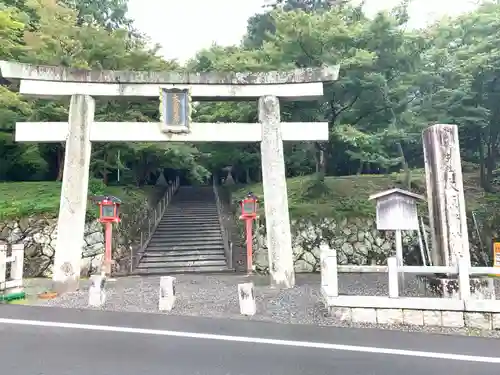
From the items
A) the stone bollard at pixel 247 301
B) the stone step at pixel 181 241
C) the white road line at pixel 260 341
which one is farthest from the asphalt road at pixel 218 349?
the stone step at pixel 181 241

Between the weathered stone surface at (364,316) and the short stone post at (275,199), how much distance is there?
330cm

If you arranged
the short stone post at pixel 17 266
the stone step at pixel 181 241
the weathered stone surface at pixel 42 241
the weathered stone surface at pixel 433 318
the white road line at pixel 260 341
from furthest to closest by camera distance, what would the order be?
the stone step at pixel 181 241 → the weathered stone surface at pixel 42 241 → the short stone post at pixel 17 266 → the weathered stone surface at pixel 433 318 → the white road line at pixel 260 341

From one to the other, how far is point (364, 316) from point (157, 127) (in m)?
6.80

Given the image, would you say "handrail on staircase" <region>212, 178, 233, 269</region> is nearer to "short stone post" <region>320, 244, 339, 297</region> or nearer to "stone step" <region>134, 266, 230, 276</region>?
"stone step" <region>134, 266, 230, 276</region>

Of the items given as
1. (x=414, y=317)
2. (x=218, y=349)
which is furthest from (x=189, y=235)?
(x=218, y=349)

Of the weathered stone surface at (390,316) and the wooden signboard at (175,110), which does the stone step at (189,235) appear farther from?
the weathered stone surface at (390,316)

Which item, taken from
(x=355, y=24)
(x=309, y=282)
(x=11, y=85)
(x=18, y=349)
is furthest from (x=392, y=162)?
(x=11, y=85)

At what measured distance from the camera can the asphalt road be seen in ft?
15.3

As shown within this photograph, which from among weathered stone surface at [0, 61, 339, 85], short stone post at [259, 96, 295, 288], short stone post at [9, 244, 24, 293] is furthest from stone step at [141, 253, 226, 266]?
weathered stone surface at [0, 61, 339, 85]

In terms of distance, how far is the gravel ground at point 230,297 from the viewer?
720cm

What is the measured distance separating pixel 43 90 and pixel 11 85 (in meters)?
8.72

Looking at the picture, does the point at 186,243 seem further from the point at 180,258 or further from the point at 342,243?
the point at 342,243

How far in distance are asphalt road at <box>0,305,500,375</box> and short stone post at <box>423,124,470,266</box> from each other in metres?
2.41

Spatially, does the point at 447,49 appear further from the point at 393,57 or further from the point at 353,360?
the point at 353,360
